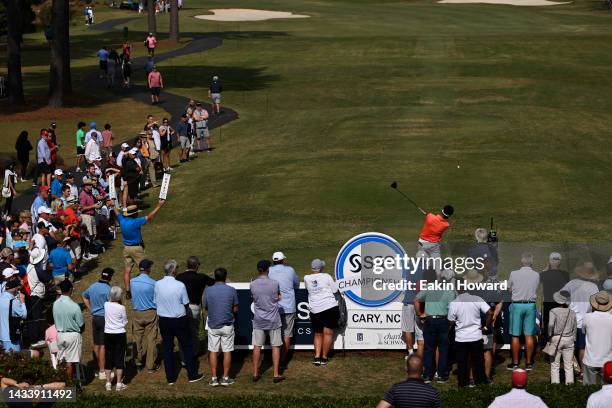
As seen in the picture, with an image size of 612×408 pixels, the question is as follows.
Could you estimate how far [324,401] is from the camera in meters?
13.9

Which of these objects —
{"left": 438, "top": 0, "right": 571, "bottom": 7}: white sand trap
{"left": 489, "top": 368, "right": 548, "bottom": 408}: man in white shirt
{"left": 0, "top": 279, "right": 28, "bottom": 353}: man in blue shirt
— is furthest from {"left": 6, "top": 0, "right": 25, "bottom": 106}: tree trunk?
{"left": 438, "top": 0, "right": 571, "bottom": 7}: white sand trap

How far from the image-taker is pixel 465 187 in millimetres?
30375

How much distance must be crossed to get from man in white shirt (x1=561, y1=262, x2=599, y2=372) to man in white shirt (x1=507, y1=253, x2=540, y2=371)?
0.56m

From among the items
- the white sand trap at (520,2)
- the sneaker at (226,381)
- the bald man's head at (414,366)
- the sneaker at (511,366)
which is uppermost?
the white sand trap at (520,2)

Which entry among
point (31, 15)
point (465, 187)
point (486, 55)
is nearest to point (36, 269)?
point (465, 187)

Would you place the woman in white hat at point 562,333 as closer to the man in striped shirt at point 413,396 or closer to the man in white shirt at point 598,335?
the man in white shirt at point 598,335

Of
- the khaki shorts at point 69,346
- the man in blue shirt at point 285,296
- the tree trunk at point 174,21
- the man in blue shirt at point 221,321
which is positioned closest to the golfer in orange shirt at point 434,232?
the man in blue shirt at point 285,296

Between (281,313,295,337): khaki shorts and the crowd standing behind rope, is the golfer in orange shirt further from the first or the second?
(281,313,295,337): khaki shorts

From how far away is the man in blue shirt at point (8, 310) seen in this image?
1711 centimetres

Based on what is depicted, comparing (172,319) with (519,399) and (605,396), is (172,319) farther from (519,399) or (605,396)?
(605,396)

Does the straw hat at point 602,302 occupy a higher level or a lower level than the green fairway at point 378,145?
higher

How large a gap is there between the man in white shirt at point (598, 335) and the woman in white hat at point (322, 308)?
4343mm

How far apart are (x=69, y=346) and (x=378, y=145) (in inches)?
836

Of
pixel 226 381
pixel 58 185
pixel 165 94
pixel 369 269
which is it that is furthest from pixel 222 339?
pixel 165 94
